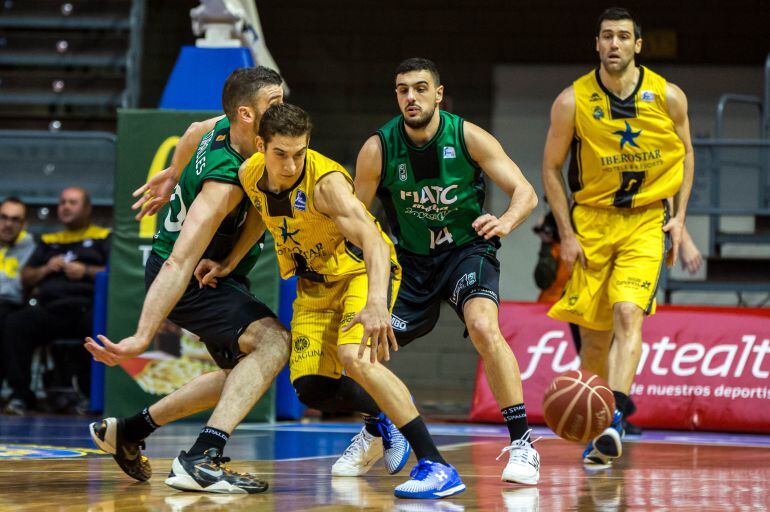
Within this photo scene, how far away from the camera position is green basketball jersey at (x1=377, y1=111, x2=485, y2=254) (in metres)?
5.60

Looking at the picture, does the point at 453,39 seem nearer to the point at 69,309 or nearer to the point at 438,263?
the point at 69,309

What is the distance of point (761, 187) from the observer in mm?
10391

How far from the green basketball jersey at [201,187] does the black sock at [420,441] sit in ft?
3.94

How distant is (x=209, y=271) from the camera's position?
532 cm

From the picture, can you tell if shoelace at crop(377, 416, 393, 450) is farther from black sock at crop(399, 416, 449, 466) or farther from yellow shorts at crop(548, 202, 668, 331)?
yellow shorts at crop(548, 202, 668, 331)

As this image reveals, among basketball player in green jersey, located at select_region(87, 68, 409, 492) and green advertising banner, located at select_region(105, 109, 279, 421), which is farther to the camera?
green advertising banner, located at select_region(105, 109, 279, 421)

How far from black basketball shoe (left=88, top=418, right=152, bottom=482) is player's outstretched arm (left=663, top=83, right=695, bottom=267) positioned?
303cm

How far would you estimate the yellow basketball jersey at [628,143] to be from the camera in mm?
6543

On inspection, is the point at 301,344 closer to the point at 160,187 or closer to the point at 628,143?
the point at 160,187

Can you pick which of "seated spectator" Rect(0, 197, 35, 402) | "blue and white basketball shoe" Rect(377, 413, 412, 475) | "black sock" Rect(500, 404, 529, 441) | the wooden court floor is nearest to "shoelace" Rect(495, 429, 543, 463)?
"black sock" Rect(500, 404, 529, 441)

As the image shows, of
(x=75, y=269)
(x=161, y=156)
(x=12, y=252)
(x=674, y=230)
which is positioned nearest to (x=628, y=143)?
(x=674, y=230)

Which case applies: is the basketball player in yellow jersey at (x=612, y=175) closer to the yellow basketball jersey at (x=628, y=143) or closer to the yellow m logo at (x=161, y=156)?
the yellow basketball jersey at (x=628, y=143)

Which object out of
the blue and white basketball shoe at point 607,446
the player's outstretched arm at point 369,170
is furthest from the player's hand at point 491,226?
the blue and white basketball shoe at point 607,446

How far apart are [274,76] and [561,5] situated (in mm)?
8779
